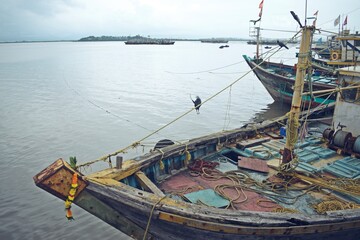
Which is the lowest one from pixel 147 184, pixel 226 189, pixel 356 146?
pixel 226 189

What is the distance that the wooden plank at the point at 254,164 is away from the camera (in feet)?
23.7

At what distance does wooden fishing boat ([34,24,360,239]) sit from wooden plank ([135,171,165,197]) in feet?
0.07

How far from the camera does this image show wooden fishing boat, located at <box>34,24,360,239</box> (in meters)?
4.82

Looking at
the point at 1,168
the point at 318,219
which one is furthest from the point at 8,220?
the point at 318,219

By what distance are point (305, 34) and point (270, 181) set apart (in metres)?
3.57

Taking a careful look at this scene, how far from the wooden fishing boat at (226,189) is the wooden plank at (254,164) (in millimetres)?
27

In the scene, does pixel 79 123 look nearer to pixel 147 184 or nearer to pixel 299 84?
pixel 147 184

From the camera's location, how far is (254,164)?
7473 millimetres

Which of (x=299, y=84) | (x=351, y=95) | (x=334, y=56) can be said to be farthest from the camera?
(x=334, y=56)

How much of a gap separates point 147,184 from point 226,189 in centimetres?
194

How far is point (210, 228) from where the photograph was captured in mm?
4777

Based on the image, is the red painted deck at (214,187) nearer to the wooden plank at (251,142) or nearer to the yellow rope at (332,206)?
the yellow rope at (332,206)

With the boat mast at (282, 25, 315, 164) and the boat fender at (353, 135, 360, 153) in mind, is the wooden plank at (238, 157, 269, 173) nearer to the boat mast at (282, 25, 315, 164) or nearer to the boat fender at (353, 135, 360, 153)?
the boat mast at (282, 25, 315, 164)

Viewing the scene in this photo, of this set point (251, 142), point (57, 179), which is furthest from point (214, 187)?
point (57, 179)
